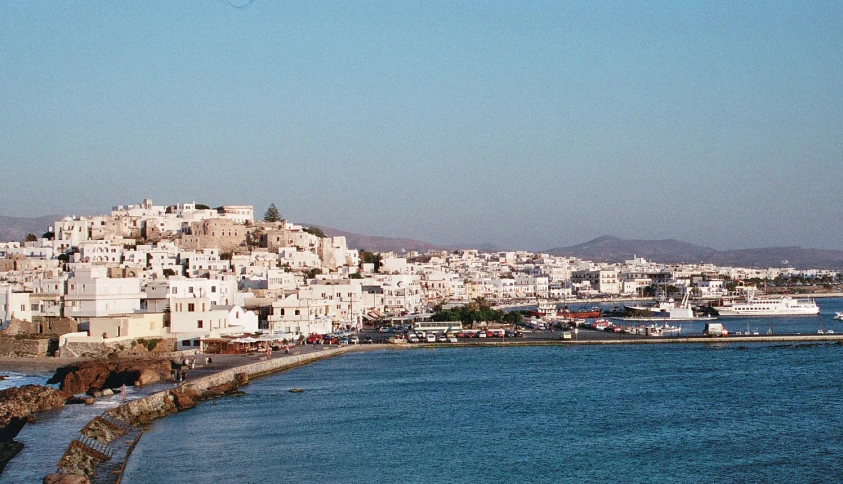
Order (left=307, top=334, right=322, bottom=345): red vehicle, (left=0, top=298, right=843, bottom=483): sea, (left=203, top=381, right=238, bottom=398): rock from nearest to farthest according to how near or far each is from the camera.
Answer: (left=0, top=298, right=843, bottom=483): sea < (left=203, top=381, right=238, bottom=398): rock < (left=307, top=334, right=322, bottom=345): red vehicle

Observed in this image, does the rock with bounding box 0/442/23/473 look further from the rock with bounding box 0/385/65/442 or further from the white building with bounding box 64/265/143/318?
the white building with bounding box 64/265/143/318

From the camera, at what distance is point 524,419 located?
26.7 meters

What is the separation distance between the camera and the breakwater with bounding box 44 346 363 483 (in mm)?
18391

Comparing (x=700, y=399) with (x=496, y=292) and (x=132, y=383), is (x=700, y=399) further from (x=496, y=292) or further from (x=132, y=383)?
(x=496, y=292)

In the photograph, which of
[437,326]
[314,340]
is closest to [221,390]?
[314,340]

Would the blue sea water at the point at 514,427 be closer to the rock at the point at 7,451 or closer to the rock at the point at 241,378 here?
the rock at the point at 241,378

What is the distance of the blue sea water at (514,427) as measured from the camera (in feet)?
66.4

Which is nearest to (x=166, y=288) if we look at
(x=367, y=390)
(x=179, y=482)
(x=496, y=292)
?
(x=367, y=390)

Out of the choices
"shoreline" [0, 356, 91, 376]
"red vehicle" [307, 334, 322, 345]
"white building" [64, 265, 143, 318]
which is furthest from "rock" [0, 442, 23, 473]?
"red vehicle" [307, 334, 322, 345]

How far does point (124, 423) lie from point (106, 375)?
653cm

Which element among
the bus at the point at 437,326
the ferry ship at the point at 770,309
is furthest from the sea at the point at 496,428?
the ferry ship at the point at 770,309

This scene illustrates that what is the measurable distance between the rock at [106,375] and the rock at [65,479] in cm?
1093

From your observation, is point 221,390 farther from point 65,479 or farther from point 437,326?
point 437,326

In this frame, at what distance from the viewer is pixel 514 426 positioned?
25.7 metres
